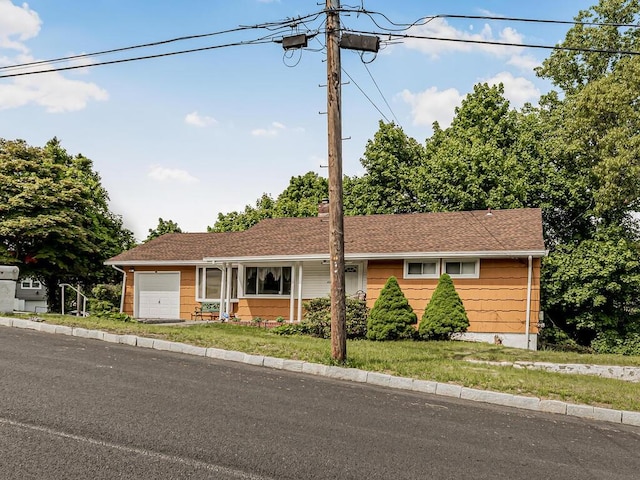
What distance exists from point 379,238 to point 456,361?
9.47 m

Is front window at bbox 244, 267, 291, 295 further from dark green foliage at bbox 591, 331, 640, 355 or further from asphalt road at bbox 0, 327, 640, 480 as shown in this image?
dark green foliage at bbox 591, 331, 640, 355

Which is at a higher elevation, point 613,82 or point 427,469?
point 613,82

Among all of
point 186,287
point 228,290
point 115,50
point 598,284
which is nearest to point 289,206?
point 186,287

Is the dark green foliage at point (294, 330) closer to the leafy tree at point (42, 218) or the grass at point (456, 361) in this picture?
the grass at point (456, 361)

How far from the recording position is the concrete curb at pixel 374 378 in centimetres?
913

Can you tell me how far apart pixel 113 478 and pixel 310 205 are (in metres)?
37.4

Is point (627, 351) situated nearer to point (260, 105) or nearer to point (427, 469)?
point (260, 105)

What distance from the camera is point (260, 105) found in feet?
52.7

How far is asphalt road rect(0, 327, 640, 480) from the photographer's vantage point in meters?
5.36

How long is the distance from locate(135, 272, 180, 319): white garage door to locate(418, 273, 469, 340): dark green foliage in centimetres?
1207

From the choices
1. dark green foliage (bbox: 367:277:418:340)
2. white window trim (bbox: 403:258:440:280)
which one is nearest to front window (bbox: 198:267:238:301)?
white window trim (bbox: 403:258:440:280)

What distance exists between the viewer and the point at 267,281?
23.6 meters

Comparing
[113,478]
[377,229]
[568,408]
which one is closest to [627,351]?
[377,229]

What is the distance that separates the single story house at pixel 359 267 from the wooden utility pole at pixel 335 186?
8.60m
